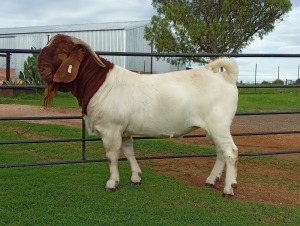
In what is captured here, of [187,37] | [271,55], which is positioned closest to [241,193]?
[271,55]

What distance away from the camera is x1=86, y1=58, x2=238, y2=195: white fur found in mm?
4496

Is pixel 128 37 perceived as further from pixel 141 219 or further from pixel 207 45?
pixel 141 219

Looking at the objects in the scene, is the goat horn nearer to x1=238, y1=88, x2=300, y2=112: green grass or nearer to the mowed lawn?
the mowed lawn

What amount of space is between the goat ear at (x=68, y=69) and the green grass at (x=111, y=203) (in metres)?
1.13

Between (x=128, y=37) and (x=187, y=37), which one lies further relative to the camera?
(x=128, y=37)

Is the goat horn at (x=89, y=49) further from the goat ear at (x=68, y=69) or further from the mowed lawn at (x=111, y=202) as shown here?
the mowed lawn at (x=111, y=202)

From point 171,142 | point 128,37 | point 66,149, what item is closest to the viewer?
point 66,149

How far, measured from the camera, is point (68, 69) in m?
4.38

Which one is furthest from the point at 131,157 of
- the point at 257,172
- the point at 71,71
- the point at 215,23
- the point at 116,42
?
the point at 116,42

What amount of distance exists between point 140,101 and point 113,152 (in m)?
0.58

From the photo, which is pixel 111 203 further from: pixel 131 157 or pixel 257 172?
pixel 257 172

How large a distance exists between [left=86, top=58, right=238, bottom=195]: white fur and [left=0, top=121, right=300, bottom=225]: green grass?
0.30 meters

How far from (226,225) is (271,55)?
2758 millimetres

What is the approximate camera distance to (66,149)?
7062 mm
